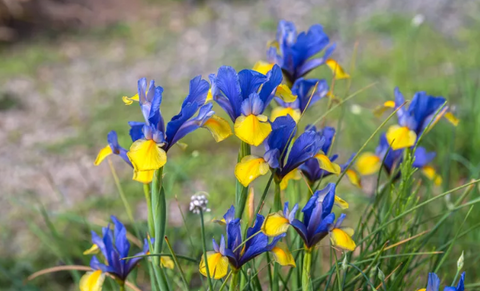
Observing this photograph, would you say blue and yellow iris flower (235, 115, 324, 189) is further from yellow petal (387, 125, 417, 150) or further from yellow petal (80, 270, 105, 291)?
yellow petal (80, 270, 105, 291)

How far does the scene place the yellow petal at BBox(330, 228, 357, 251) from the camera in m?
1.06

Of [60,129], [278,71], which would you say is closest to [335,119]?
[60,129]

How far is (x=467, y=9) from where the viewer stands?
4.68 meters

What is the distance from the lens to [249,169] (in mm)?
1045

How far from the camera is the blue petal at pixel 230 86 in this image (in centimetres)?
106

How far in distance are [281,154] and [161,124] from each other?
0.88ft

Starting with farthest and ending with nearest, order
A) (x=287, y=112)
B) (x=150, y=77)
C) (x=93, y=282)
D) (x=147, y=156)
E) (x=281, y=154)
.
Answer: (x=150, y=77) → (x=287, y=112) → (x=93, y=282) → (x=281, y=154) → (x=147, y=156)

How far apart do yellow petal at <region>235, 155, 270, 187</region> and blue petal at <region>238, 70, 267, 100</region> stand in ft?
0.45

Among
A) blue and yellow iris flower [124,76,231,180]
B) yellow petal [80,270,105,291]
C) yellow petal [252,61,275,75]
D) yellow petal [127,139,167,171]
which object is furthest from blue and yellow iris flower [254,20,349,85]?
yellow petal [80,270,105,291]

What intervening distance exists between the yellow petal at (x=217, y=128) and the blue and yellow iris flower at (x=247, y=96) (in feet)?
0.10

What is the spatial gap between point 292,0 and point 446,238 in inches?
157

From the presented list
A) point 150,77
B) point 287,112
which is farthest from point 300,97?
point 150,77

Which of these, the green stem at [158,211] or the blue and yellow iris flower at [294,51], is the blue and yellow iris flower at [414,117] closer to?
the blue and yellow iris flower at [294,51]

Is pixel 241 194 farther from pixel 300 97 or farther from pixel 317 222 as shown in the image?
pixel 300 97
